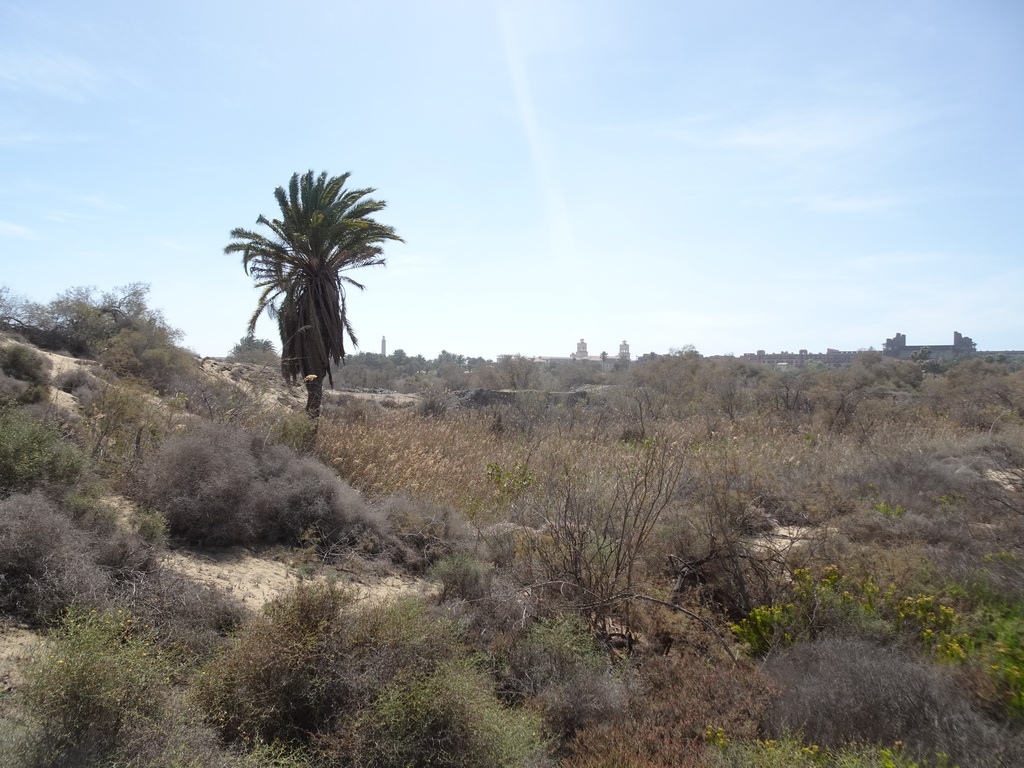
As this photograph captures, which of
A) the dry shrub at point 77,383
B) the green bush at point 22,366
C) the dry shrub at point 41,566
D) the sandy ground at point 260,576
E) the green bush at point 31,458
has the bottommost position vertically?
the sandy ground at point 260,576

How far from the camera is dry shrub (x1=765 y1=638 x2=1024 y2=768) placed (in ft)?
11.2

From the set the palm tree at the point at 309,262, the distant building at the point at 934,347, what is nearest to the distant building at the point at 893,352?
the distant building at the point at 934,347

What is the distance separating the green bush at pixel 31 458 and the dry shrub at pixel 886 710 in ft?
23.4

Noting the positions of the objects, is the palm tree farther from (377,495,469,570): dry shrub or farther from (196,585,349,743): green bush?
(196,585,349,743): green bush

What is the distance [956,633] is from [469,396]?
26615 millimetres

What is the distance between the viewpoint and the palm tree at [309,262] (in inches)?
548

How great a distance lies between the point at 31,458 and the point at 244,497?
2420 millimetres

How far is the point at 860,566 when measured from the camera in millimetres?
6410

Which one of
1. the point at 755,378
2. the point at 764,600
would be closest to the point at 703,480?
the point at 764,600

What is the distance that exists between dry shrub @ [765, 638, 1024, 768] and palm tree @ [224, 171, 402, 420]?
11.7 metres

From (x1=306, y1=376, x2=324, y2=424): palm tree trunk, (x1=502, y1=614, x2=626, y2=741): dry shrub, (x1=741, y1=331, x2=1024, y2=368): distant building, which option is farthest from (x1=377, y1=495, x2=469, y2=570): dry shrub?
(x1=741, y1=331, x2=1024, y2=368): distant building

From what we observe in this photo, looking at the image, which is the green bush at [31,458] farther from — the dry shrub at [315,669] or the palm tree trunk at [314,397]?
the palm tree trunk at [314,397]

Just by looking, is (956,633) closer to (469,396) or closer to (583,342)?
(469,396)

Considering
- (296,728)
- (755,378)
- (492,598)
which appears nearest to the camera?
(296,728)
